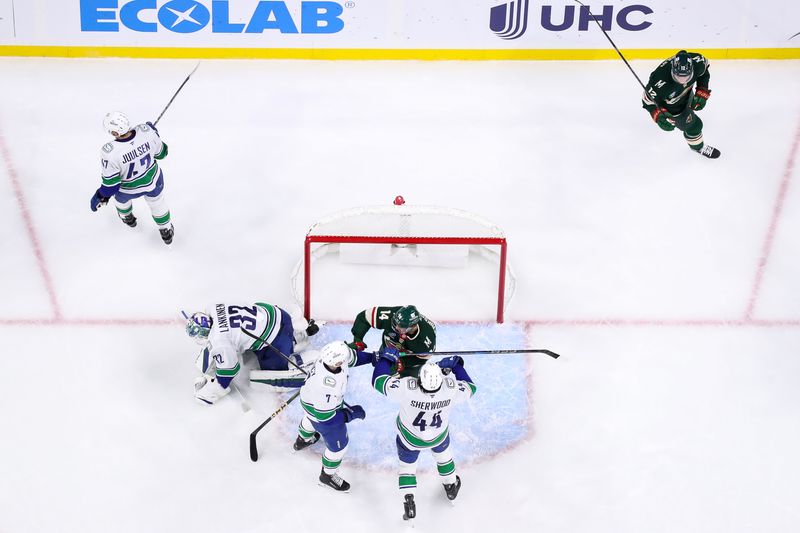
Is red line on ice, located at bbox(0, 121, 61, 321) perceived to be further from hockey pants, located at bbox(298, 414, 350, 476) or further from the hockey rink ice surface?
hockey pants, located at bbox(298, 414, 350, 476)

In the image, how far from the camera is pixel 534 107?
7.78m

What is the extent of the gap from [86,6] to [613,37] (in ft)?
12.2

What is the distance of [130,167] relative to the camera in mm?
6281

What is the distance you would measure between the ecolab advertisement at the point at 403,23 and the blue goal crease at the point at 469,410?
2.79 metres

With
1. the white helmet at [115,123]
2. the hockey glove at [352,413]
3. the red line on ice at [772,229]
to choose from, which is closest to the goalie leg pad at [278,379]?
the hockey glove at [352,413]

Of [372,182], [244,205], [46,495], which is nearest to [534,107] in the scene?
[372,182]

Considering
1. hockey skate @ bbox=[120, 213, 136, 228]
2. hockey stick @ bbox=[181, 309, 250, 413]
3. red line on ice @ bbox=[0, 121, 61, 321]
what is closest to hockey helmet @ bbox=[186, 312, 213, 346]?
hockey stick @ bbox=[181, 309, 250, 413]

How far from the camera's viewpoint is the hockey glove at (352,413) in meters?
5.18

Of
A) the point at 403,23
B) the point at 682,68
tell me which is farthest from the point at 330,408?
the point at 403,23

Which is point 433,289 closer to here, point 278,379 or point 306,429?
point 278,379

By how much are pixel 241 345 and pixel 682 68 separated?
3.15 m

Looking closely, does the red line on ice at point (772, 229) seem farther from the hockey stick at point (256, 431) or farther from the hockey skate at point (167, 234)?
the hockey skate at point (167, 234)

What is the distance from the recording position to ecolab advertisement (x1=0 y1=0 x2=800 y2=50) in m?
7.96

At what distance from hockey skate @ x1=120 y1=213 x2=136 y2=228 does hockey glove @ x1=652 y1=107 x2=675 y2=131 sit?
3240 millimetres
